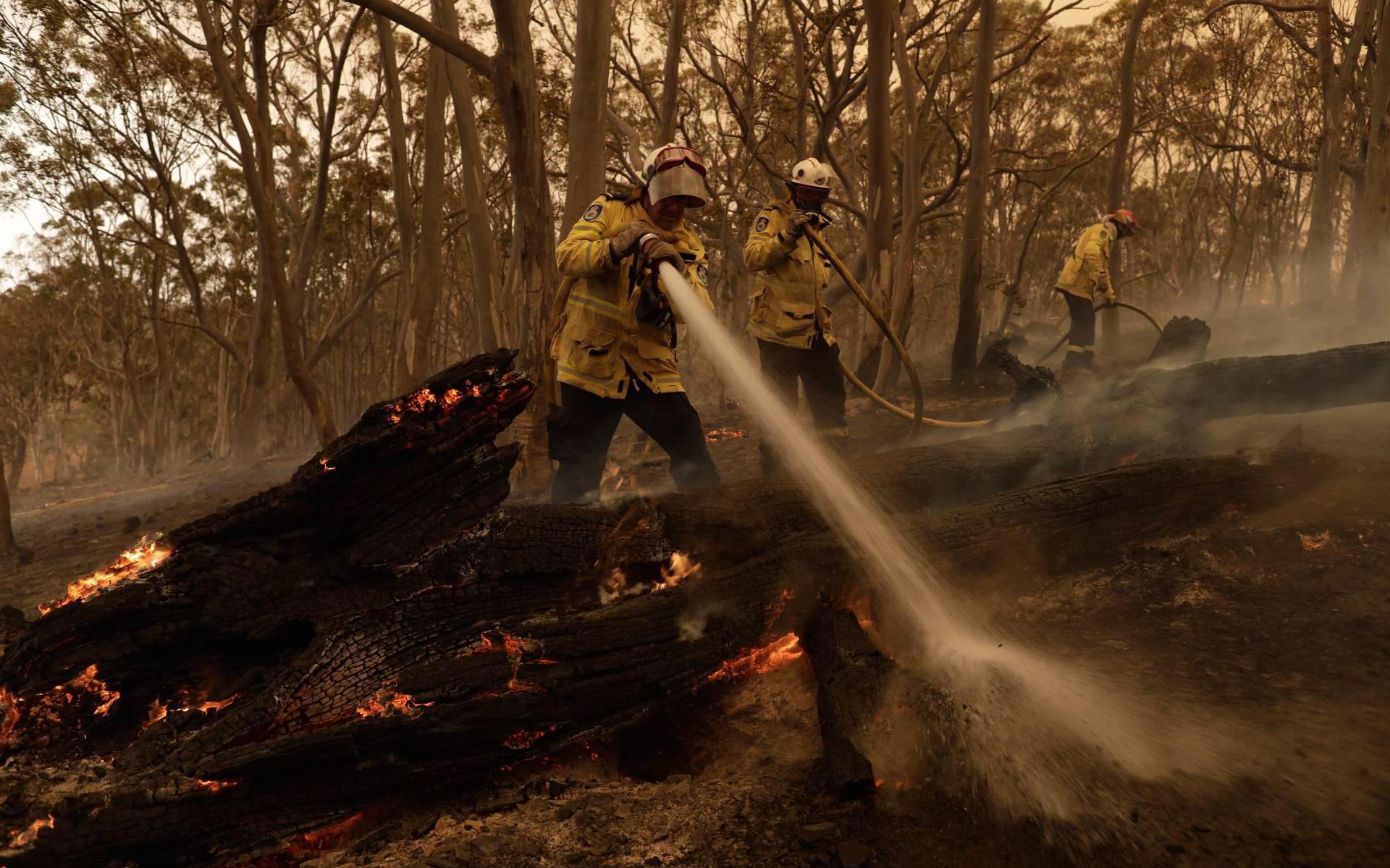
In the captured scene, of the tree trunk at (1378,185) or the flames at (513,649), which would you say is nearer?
the flames at (513,649)

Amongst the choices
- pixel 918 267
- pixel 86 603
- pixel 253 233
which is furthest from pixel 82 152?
pixel 918 267

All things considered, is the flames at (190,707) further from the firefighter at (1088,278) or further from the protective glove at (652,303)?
the firefighter at (1088,278)

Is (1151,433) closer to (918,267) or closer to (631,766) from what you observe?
(631,766)

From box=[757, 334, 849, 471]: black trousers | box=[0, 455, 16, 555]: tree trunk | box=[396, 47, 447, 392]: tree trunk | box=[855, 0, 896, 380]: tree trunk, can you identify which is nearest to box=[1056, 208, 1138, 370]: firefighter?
box=[855, 0, 896, 380]: tree trunk

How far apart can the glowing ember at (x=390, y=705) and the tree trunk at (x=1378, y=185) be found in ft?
41.6

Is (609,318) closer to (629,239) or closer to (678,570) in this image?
(629,239)

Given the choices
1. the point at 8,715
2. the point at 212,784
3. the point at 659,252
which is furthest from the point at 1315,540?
the point at 8,715

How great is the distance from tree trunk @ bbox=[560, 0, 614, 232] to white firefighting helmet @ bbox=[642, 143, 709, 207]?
2345 millimetres

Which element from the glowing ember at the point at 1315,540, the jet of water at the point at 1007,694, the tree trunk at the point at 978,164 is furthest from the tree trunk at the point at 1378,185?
the jet of water at the point at 1007,694

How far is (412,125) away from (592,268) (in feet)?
56.7

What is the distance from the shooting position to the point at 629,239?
146 inches

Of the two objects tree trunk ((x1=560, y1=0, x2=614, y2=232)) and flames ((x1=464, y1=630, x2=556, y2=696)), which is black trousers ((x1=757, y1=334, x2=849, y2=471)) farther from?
flames ((x1=464, y1=630, x2=556, y2=696))

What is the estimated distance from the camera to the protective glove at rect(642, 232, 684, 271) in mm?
3646

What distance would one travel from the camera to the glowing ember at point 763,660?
3043 millimetres
